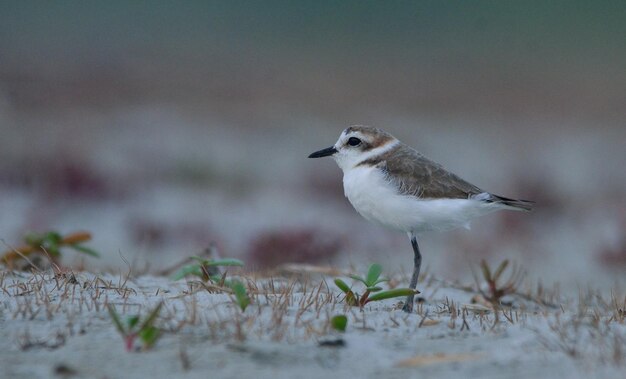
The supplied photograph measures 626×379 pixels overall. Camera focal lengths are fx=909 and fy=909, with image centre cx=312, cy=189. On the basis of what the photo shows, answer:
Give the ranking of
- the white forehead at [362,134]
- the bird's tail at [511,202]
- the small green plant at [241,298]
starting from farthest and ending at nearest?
the white forehead at [362,134]
the bird's tail at [511,202]
the small green plant at [241,298]

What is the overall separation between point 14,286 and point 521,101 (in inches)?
714

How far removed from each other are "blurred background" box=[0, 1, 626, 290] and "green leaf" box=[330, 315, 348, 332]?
9.68 feet

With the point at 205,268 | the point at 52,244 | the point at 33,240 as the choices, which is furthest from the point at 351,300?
the point at 33,240

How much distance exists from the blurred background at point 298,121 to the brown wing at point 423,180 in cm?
221

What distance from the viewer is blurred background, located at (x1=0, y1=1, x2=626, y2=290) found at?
10.5 m

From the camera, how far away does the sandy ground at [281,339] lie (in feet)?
11.9

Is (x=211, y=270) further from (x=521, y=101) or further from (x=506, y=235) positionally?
(x=521, y=101)

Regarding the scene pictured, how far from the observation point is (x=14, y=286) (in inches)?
195

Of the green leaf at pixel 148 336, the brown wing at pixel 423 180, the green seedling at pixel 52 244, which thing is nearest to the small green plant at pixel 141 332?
the green leaf at pixel 148 336

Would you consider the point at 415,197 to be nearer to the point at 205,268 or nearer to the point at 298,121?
the point at 205,268

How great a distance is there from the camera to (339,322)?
4.16 metres

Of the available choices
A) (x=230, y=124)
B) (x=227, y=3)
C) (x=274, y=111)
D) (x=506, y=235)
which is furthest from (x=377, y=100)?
(x=227, y=3)

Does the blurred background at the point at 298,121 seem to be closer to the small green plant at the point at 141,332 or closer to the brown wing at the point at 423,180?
the brown wing at the point at 423,180

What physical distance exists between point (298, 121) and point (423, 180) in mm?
11441
